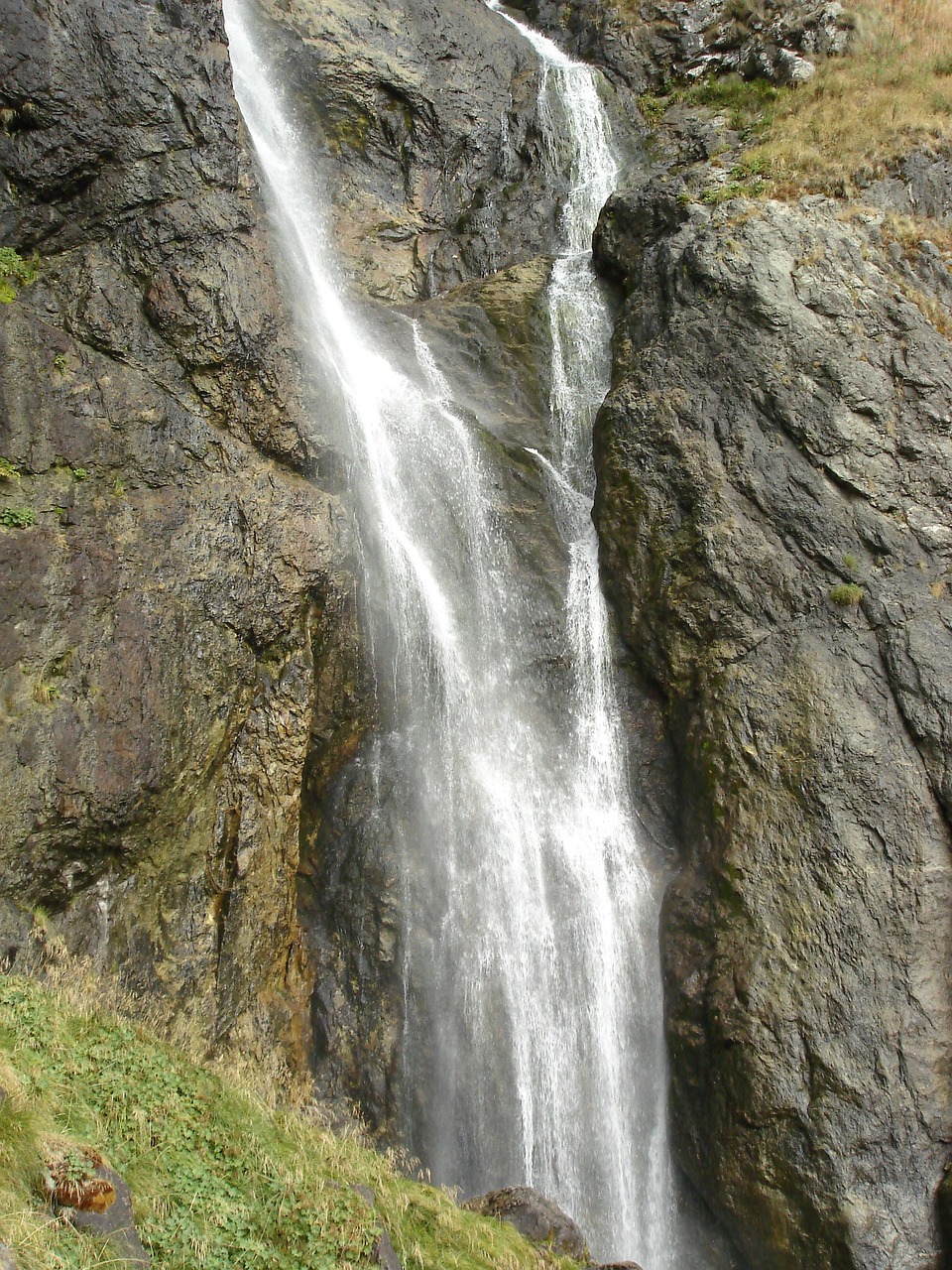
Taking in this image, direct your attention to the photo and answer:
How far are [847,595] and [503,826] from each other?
5.24 m

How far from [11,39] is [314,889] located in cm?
1135

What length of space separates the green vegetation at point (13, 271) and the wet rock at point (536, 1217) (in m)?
10.8

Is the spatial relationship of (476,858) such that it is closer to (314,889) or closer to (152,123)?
(314,889)

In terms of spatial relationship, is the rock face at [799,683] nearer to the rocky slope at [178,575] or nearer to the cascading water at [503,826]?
the cascading water at [503,826]

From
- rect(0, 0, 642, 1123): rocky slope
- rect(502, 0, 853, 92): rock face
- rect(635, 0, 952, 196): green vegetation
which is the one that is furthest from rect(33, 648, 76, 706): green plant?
rect(502, 0, 853, 92): rock face

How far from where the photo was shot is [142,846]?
339 inches

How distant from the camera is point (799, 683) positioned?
10.8m

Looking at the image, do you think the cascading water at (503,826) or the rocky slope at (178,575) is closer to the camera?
the rocky slope at (178,575)

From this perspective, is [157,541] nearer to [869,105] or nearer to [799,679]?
[799,679]

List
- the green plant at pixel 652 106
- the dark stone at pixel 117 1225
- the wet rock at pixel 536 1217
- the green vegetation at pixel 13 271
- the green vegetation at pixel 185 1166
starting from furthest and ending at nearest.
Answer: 1. the green plant at pixel 652 106
2. the green vegetation at pixel 13 271
3. the wet rock at pixel 536 1217
4. the green vegetation at pixel 185 1166
5. the dark stone at pixel 117 1225

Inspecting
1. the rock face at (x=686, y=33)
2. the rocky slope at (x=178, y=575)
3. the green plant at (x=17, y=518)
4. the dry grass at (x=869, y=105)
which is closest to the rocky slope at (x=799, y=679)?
the dry grass at (x=869, y=105)

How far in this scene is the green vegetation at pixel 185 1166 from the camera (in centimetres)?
454

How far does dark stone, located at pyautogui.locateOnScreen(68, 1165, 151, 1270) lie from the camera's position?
4.29 metres

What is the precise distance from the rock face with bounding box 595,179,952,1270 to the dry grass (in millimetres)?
1726
